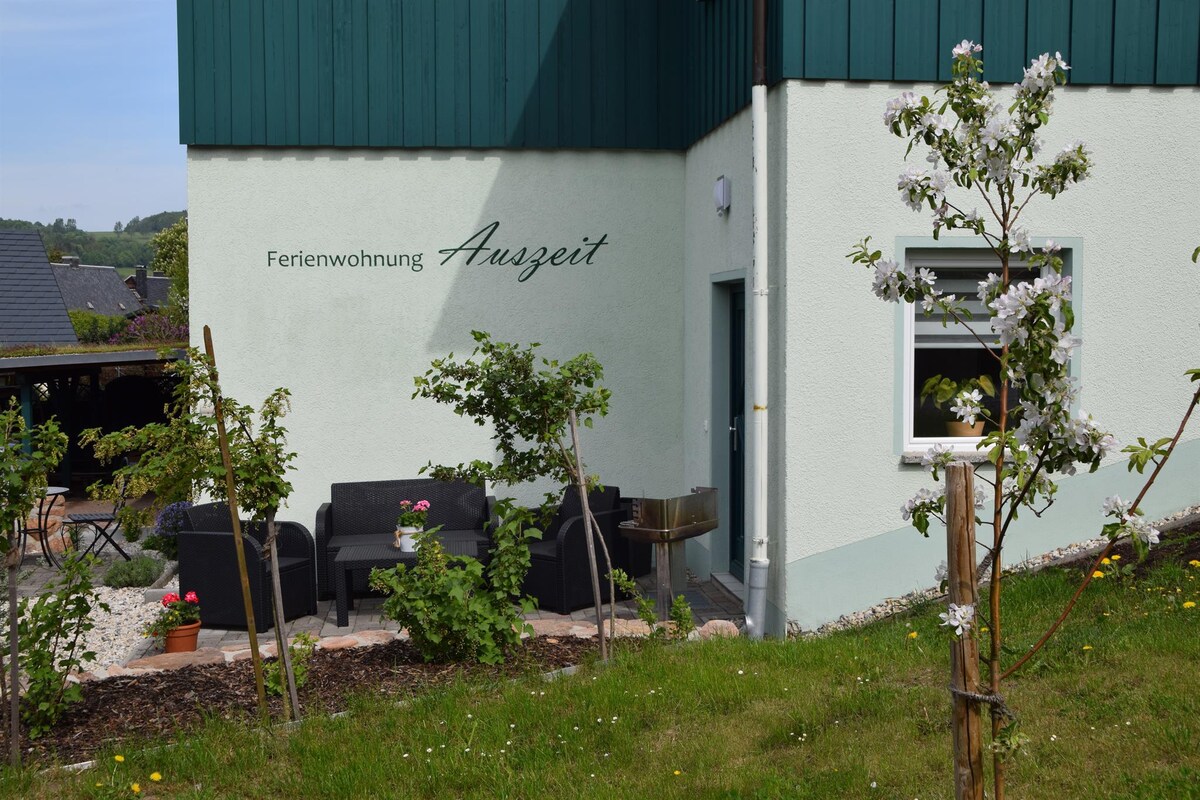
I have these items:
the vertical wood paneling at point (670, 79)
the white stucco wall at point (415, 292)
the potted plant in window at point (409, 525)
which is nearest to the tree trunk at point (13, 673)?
the potted plant in window at point (409, 525)

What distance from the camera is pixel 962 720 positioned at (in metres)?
3.53

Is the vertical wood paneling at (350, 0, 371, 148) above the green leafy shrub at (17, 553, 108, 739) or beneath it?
above

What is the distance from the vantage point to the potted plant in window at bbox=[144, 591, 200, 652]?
8211 millimetres

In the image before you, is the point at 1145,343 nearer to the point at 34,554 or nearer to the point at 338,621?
the point at 338,621

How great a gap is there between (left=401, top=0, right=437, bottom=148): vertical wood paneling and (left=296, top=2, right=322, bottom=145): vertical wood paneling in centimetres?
74

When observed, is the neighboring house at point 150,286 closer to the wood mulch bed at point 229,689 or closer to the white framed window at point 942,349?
the wood mulch bed at point 229,689

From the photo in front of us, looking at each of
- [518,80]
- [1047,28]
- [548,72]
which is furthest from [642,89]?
[1047,28]

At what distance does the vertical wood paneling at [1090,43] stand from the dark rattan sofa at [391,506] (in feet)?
17.8

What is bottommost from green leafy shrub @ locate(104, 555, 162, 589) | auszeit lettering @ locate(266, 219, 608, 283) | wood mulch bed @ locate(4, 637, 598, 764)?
green leafy shrub @ locate(104, 555, 162, 589)

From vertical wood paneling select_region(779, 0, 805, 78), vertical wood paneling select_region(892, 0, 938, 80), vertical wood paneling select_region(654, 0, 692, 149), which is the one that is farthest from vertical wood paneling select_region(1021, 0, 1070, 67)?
vertical wood paneling select_region(654, 0, 692, 149)

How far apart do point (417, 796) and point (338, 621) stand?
13.5 feet

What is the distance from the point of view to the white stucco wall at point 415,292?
10.6 m

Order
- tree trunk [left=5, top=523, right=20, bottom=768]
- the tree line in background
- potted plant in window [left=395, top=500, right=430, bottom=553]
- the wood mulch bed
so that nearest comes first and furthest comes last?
tree trunk [left=5, top=523, right=20, bottom=768] < the wood mulch bed < potted plant in window [left=395, top=500, right=430, bottom=553] < the tree line in background

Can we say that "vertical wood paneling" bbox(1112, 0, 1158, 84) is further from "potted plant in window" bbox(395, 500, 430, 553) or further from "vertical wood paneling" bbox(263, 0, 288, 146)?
"vertical wood paneling" bbox(263, 0, 288, 146)
